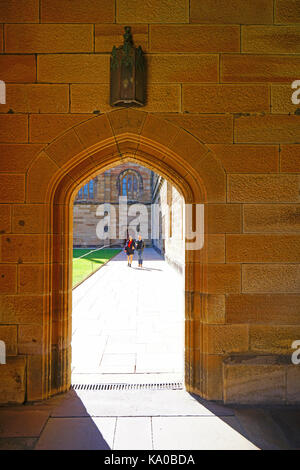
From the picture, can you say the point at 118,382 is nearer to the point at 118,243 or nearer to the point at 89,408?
the point at 89,408

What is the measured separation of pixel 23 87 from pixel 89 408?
3.42 m

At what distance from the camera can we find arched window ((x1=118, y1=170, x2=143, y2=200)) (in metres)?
33.5

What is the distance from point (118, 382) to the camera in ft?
10.7

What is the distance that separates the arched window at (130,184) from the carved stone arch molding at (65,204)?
30677mm

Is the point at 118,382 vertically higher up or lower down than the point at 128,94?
lower down

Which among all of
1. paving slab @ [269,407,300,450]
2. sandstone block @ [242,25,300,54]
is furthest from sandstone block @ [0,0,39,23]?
paving slab @ [269,407,300,450]

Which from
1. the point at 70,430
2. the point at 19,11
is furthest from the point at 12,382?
the point at 19,11

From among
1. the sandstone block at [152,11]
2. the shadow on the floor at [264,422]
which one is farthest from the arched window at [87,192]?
the shadow on the floor at [264,422]

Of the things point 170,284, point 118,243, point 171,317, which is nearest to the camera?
point 171,317

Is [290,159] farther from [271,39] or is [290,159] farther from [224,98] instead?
[271,39]

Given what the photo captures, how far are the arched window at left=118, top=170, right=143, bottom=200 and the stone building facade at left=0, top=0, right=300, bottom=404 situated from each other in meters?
30.6

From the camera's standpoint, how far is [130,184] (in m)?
33.9

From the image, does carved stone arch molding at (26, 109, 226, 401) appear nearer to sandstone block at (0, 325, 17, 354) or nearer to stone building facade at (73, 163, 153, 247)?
sandstone block at (0, 325, 17, 354)
